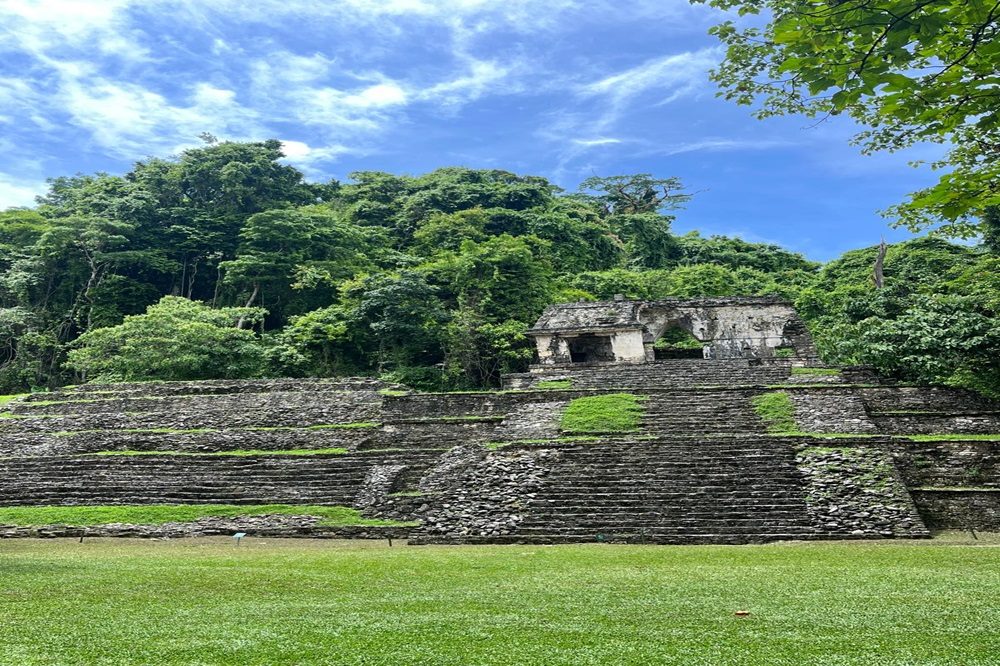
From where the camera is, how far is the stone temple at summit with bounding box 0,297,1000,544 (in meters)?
10.4

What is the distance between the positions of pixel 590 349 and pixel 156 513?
14935 mm

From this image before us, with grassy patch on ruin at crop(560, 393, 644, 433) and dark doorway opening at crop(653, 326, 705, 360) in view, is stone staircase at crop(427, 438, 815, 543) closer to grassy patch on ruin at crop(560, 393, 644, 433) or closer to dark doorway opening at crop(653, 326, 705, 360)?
grassy patch on ruin at crop(560, 393, 644, 433)

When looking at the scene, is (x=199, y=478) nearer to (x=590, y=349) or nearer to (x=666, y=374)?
(x=666, y=374)

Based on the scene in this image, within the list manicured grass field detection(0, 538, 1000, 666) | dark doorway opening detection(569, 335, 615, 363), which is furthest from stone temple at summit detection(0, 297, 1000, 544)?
manicured grass field detection(0, 538, 1000, 666)

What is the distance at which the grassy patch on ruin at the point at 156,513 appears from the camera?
38.3ft

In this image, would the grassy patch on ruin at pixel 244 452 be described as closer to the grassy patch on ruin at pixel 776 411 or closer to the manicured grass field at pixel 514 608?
the manicured grass field at pixel 514 608

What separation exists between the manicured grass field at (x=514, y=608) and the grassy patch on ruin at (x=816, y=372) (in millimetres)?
10117

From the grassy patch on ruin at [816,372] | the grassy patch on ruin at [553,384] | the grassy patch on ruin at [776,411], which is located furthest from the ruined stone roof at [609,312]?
the grassy patch on ruin at [776,411]

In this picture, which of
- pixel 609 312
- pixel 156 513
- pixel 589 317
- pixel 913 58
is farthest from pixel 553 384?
pixel 913 58

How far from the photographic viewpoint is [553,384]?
19094 millimetres

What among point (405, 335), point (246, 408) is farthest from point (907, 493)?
point (405, 335)

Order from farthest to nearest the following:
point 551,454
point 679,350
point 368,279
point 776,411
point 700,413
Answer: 1. point 368,279
2. point 679,350
3. point 700,413
4. point 776,411
5. point 551,454

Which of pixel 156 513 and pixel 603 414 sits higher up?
pixel 603 414

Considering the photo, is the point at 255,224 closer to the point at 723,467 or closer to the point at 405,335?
the point at 405,335
